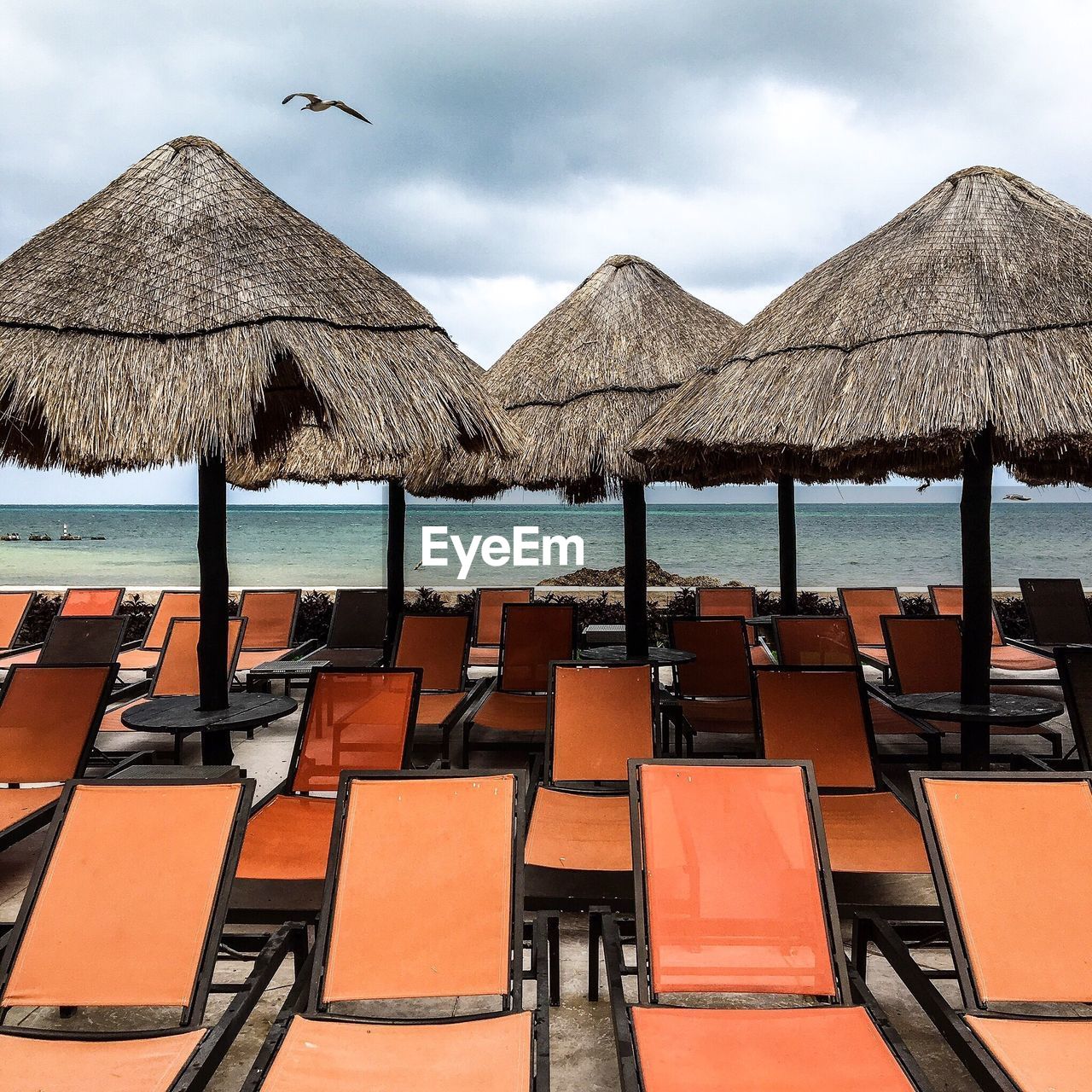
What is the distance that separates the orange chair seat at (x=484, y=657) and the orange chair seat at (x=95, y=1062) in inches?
186

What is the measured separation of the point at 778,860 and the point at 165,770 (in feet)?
6.12

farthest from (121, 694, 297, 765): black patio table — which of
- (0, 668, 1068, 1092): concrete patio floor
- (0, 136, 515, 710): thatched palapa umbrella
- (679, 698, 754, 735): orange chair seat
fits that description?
(679, 698, 754, 735): orange chair seat

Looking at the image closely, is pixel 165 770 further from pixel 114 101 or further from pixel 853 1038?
pixel 114 101

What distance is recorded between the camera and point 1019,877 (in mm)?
1845

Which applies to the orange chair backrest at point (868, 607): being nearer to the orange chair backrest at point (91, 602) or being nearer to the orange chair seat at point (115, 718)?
the orange chair seat at point (115, 718)

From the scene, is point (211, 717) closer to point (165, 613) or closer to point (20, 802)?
point (20, 802)

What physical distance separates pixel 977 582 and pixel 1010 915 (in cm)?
216

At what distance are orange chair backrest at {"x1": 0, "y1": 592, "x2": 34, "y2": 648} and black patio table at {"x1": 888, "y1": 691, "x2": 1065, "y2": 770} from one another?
23.3 ft

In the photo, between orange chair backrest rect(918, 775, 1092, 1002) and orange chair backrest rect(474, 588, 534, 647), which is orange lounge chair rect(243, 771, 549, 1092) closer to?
orange chair backrest rect(918, 775, 1092, 1002)

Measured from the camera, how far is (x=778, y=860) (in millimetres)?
1958

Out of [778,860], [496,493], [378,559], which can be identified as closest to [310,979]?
[778,860]

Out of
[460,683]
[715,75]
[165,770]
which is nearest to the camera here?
[165,770]

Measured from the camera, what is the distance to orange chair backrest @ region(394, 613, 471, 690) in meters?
5.11

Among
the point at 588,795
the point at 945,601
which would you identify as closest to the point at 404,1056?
the point at 588,795
